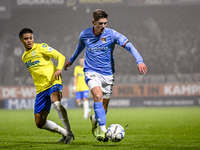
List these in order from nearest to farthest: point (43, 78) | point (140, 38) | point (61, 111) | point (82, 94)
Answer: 1. point (61, 111)
2. point (43, 78)
3. point (82, 94)
4. point (140, 38)

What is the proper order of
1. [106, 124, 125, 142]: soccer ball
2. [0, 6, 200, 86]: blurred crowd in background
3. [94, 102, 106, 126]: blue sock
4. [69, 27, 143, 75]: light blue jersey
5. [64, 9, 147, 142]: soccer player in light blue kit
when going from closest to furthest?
[106, 124, 125, 142]: soccer ball < [94, 102, 106, 126]: blue sock < [64, 9, 147, 142]: soccer player in light blue kit < [69, 27, 143, 75]: light blue jersey < [0, 6, 200, 86]: blurred crowd in background

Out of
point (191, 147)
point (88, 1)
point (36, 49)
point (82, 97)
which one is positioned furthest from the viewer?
point (88, 1)

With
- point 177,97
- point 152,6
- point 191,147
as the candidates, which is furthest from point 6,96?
point 191,147

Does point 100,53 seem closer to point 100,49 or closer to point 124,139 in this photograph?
point 100,49

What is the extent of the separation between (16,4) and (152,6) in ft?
33.6

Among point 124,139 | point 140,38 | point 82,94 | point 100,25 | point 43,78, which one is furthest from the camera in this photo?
point 140,38

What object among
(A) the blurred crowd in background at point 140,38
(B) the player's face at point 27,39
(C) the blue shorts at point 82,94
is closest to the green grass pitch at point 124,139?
(B) the player's face at point 27,39

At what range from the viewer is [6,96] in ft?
67.8

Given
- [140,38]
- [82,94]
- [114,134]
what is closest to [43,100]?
[114,134]

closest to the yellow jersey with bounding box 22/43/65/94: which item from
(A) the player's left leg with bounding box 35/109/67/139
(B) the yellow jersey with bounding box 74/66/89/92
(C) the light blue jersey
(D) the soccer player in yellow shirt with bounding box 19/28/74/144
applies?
(D) the soccer player in yellow shirt with bounding box 19/28/74/144

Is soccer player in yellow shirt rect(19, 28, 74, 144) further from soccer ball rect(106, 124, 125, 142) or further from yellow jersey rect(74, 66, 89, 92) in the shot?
yellow jersey rect(74, 66, 89, 92)

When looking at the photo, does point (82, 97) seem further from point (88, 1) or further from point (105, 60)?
point (88, 1)

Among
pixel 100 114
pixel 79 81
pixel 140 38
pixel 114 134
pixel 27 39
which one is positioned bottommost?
pixel 114 134

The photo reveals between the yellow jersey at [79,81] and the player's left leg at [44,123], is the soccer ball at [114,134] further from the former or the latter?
the yellow jersey at [79,81]
